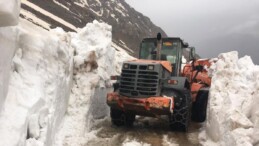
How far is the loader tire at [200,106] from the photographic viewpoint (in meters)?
12.8

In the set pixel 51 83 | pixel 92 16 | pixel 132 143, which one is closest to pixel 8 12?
pixel 51 83

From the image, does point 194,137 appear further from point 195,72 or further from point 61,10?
point 61,10

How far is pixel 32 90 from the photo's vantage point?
6.96 m

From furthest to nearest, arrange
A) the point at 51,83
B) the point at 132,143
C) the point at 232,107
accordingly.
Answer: the point at 132,143
the point at 232,107
the point at 51,83

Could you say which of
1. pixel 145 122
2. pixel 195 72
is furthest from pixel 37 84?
pixel 195 72

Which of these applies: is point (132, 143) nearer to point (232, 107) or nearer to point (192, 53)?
point (232, 107)

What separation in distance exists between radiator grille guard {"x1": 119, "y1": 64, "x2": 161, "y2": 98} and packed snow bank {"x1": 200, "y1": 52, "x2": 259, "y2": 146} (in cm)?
177

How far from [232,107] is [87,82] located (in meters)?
4.50

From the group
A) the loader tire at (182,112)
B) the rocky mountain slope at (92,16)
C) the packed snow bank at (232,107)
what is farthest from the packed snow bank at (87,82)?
the rocky mountain slope at (92,16)

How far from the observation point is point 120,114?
11.9 m

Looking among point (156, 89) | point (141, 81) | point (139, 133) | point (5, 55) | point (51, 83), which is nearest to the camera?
point (5, 55)

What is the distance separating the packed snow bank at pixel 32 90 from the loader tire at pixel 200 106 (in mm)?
4993

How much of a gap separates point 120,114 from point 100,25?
384cm

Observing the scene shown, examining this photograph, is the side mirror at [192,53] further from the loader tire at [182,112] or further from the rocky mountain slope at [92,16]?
the rocky mountain slope at [92,16]
